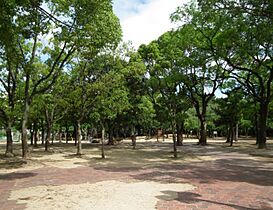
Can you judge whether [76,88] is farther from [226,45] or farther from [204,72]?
[204,72]

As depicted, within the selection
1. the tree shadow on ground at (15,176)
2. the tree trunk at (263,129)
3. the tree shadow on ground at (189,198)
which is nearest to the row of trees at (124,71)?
the tree trunk at (263,129)

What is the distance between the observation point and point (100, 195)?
372 inches

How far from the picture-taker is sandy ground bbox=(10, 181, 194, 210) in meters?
8.24

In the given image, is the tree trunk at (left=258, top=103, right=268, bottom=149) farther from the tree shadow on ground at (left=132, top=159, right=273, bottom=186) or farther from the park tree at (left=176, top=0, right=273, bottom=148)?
the tree shadow on ground at (left=132, top=159, right=273, bottom=186)

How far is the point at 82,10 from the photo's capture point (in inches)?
527

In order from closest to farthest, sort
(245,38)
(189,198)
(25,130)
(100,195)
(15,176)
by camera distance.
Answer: (189,198), (100,195), (15,176), (25,130), (245,38)

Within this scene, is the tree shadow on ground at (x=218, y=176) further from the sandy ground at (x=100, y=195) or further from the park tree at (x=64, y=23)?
the park tree at (x=64, y=23)

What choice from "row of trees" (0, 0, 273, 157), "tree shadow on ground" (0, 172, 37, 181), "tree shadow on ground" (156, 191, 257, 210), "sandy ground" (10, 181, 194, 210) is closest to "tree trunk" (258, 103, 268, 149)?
"row of trees" (0, 0, 273, 157)

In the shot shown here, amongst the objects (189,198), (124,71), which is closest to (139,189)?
(189,198)

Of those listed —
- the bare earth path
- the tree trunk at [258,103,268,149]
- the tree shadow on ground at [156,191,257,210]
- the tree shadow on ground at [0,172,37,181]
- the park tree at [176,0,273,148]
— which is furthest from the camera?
the tree trunk at [258,103,268,149]

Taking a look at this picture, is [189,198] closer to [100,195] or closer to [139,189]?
[139,189]

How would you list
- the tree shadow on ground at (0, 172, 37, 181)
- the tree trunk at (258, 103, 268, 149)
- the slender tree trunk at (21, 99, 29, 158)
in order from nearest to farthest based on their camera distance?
the tree shadow on ground at (0, 172, 37, 181)
the slender tree trunk at (21, 99, 29, 158)
the tree trunk at (258, 103, 268, 149)

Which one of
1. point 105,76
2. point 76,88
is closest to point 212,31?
point 105,76

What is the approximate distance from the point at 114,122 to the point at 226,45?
16.5 metres
